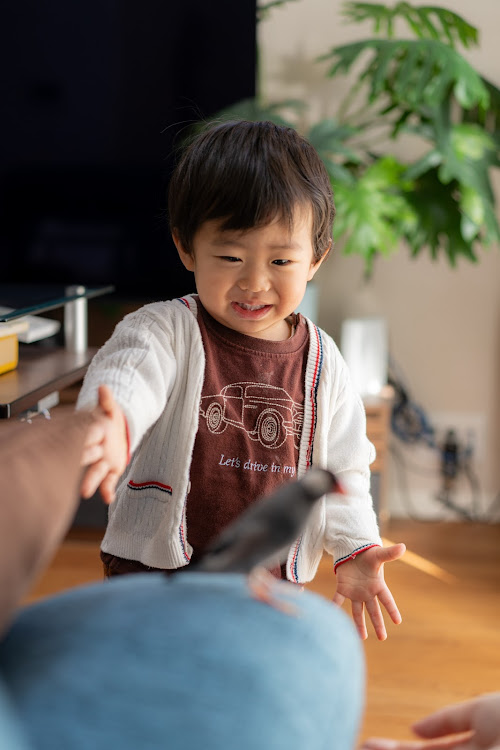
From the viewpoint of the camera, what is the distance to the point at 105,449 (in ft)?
2.39

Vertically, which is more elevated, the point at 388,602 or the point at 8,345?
the point at 8,345

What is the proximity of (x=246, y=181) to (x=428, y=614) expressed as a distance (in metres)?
1.72

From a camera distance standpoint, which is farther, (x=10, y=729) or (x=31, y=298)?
(x=31, y=298)

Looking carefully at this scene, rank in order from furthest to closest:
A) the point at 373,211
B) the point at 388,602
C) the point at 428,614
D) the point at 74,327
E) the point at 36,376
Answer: the point at 373,211, the point at 428,614, the point at 74,327, the point at 36,376, the point at 388,602

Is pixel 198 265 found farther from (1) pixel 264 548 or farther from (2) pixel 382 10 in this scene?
(2) pixel 382 10

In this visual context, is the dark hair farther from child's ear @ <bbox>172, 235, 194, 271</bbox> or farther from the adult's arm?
the adult's arm

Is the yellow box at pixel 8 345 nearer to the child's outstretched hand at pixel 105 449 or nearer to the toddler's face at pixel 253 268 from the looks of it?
the toddler's face at pixel 253 268

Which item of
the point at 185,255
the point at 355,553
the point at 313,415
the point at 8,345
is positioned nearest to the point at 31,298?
the point at 8,345

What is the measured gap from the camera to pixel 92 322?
2971 millimetres

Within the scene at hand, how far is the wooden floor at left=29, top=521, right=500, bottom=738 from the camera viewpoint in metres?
1.89

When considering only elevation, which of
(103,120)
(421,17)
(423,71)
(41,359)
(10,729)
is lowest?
(41,359)

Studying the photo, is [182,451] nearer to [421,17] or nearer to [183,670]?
[183,670]

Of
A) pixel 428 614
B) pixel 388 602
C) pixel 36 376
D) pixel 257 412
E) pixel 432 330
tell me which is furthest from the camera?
pixel 432 330

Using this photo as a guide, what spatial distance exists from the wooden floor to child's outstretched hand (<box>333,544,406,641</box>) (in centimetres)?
88
